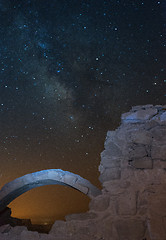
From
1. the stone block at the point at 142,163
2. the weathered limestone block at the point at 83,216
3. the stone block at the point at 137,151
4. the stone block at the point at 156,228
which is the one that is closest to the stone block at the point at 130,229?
the stone block at the point at 156,228

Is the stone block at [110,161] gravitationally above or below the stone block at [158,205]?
above

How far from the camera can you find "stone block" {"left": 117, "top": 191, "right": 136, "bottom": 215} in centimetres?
226

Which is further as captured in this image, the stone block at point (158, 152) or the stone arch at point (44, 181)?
the stone arch at point (44, 181)

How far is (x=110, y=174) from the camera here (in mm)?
2523

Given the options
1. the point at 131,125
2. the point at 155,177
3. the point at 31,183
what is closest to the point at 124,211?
the point at 155,177

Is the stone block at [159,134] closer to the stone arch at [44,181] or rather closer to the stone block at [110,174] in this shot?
the stone block at [110,174]

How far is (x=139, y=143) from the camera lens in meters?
2.52

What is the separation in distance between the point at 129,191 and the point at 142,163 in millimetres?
431

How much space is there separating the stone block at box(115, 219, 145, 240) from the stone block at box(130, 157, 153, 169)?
2.29 ft

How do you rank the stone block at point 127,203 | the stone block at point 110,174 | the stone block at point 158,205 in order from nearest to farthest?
the stone block at point 158,205 < the stone block at point 127,203 < the stone block at point 110,174

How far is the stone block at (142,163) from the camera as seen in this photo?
93.7 inches

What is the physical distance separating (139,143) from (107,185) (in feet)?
2.57

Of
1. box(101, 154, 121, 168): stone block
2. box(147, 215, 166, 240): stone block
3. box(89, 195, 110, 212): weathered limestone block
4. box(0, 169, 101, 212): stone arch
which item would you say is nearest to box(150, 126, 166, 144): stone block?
box(101, 154, 121, 168): stone block

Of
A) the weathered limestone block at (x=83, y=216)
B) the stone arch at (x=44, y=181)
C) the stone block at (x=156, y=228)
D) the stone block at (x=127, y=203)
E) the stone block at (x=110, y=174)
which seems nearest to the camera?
the stone block at (x=156, y=228)
